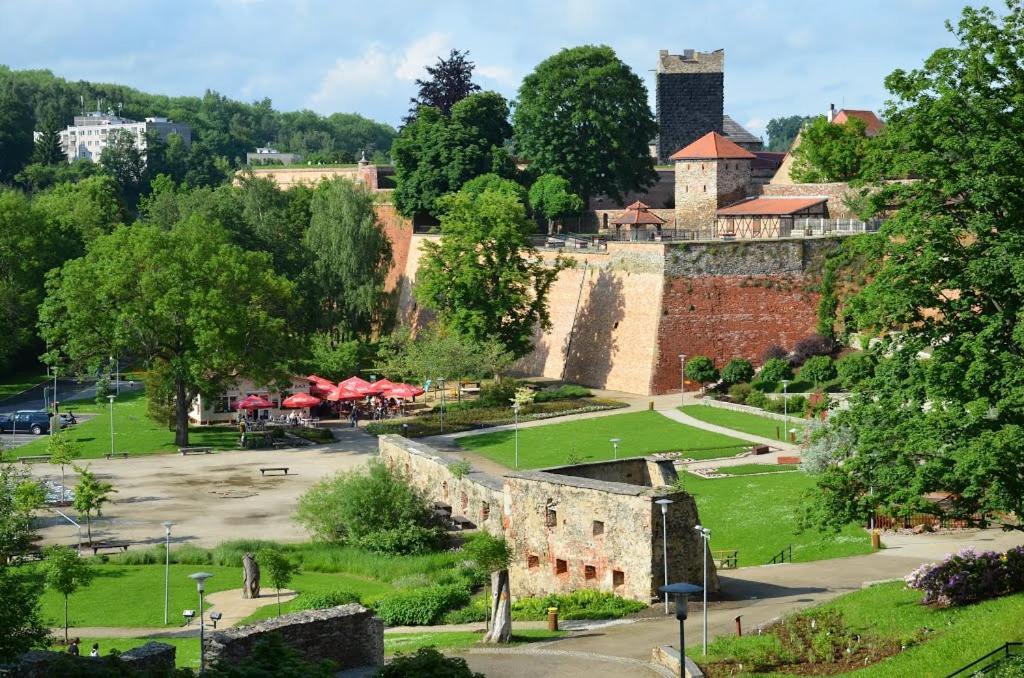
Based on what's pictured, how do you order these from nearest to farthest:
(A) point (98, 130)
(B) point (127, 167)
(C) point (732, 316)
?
(C) point (732, 316) → (B) point (127, 167) → (A) point (98, 130)

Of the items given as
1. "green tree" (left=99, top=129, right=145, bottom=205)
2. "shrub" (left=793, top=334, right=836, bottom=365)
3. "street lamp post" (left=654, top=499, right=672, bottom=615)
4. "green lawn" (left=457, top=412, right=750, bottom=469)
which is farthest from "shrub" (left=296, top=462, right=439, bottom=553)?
"green tree" (left=99, top=129, right=145, bottom=205)

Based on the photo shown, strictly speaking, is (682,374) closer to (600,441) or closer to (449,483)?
(600,441)

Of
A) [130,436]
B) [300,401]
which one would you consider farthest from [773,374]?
[130,436]

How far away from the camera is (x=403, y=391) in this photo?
59.9 metres

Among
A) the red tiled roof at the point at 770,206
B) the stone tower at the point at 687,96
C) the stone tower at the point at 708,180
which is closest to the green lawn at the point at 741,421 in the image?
the red tiled roof at the point at 770,206

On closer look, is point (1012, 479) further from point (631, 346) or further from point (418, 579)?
point (631, 346)

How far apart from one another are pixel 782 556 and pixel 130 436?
31.3 metres

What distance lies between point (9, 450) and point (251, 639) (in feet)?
110

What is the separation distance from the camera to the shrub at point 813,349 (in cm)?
6019

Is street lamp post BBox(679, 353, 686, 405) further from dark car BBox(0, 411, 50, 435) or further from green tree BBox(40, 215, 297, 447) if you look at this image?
dark car BBox(0, 411, 50, 435)

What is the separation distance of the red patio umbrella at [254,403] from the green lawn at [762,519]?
2116 centimetres

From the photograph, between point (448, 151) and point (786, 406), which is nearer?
point (786, 406)

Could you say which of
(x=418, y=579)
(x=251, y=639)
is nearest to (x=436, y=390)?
(x=418, y=579)

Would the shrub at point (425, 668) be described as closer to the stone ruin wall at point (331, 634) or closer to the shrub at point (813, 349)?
the stone ruin wall at point (331, 634)
